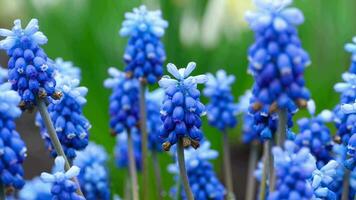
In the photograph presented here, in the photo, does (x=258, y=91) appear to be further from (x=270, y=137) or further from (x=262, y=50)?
(x=270, y=137)

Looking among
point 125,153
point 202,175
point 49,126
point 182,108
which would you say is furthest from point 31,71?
point 125,153

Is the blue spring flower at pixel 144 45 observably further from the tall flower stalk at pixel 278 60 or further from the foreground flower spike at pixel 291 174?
the foreground flower spike at pixel 291 174

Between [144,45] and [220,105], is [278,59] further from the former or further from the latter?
[220,105]

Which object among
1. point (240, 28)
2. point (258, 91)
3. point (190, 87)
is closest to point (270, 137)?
point (190, 87)

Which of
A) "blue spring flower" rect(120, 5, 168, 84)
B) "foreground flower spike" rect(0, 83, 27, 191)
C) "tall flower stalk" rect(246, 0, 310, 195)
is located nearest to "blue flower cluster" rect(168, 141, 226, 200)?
"blue spring flower" rect(120, 5, 168, 84)

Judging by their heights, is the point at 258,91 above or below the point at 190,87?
below

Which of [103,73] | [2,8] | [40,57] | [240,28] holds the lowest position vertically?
[40,57]
